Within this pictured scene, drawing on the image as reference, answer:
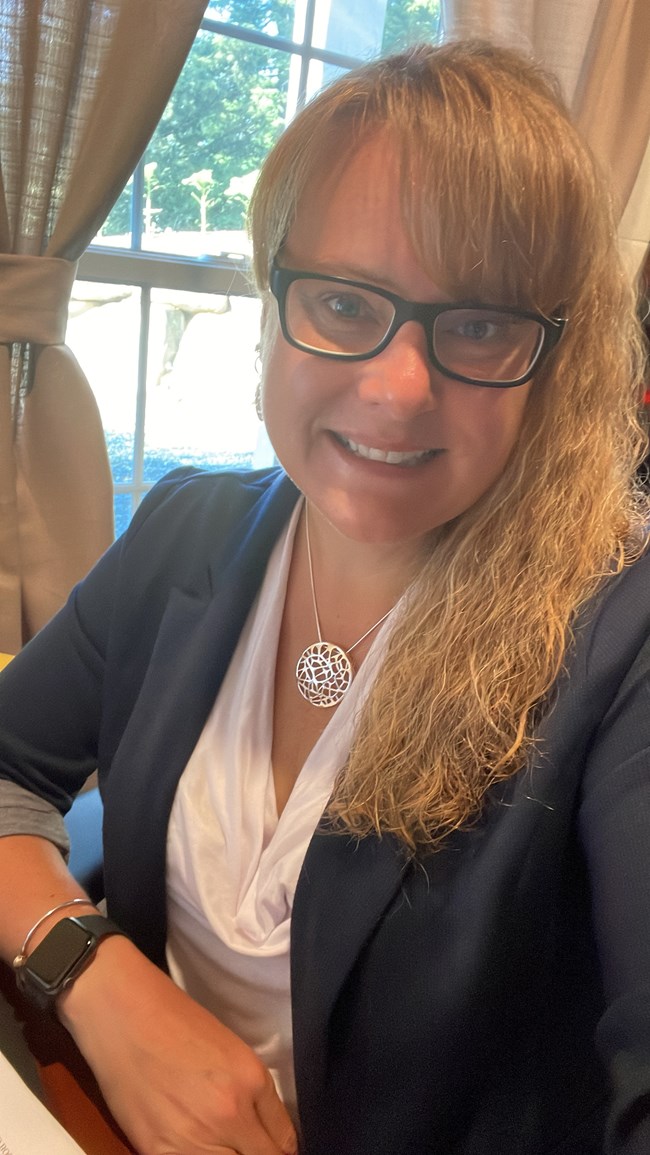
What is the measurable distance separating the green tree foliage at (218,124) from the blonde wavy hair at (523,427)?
44.4 inches

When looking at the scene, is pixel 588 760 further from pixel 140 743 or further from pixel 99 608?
pixel 99 608

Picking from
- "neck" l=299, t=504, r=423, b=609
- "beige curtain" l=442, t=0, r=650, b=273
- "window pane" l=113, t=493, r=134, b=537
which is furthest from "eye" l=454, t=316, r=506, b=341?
"window pane" l=113, t=493, r=134, b=537

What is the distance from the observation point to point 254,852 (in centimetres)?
87

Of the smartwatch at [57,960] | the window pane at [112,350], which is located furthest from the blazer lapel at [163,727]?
the window pane at [112,350]

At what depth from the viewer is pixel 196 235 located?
6.20 feet

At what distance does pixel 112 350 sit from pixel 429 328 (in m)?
1.33

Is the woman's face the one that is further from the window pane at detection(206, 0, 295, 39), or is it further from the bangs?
the window pane at detection(206, 0, 295, 39)

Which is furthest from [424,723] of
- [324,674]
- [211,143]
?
[211,143]

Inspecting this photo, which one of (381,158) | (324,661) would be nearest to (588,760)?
(324,661)

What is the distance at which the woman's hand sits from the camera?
0.74m

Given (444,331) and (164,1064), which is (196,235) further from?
(164,1064)

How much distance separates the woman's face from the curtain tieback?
2.41 feet

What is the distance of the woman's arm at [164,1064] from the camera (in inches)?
29.0

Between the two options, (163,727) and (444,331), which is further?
(163,727)
